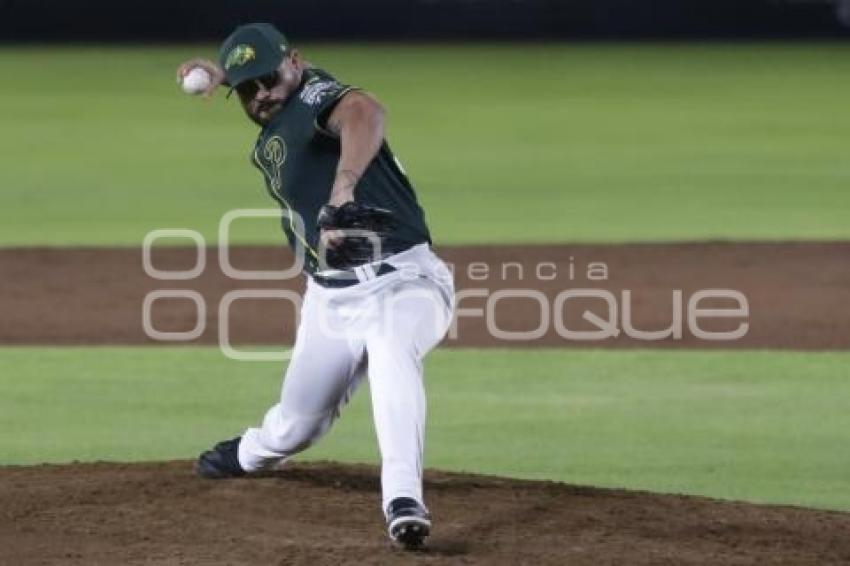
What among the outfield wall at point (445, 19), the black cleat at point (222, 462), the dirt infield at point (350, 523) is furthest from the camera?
the outfield wall at point (445, 19)

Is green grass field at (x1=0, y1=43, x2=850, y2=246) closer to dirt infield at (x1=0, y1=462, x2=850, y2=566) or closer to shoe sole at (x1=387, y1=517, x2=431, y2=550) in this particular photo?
dirt infield at (x1=0, y1=462, x2=850, y2=566)

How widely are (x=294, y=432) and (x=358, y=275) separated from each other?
687 mm

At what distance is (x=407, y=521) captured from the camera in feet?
18.1

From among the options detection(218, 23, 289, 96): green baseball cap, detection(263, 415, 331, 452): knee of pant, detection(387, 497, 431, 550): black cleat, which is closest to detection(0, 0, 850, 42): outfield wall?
detection(263, 415, 331, 452): knee of pant

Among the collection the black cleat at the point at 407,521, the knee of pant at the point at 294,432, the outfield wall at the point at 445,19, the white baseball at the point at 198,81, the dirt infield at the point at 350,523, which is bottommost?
the dirt infield at the point at 350,523

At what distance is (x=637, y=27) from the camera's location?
2606cm

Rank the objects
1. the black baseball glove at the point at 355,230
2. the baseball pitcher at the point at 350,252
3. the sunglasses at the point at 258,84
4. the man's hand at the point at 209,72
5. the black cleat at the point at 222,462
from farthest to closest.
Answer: the black cleat at the point at 222,462
the man's hand at the point at 209,72
the sunglasses at the point at 258,84
the baseball pitcher at the point at 350,252
the black baseball glove at the point at 355,230

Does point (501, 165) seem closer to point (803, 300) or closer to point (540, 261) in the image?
point (540, 261)

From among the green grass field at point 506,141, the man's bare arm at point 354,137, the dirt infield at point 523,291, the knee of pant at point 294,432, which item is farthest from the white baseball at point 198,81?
the green grass field at point 506,141

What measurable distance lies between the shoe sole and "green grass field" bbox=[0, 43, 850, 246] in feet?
24.7

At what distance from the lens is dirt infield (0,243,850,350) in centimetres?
1011

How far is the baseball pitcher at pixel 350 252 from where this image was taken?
18.4ft

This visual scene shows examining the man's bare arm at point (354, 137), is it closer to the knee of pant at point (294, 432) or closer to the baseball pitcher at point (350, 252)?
the baseball pitcher at point (350, 252)

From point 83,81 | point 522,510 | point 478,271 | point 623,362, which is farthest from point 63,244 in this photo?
point 83,81
